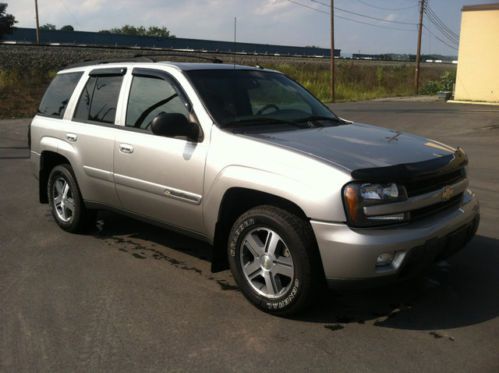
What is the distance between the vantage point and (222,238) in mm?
4324

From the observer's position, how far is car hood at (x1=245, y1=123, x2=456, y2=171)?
12.2 feet

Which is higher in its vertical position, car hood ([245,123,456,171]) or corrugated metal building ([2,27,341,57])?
corrugated metal building ([2,27,341,57])

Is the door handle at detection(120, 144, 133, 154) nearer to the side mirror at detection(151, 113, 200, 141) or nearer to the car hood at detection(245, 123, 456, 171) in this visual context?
the side mirror at detection(151, 113, 200, 141)

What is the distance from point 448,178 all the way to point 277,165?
1.29 meters

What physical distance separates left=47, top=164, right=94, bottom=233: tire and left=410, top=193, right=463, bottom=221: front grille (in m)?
3.53

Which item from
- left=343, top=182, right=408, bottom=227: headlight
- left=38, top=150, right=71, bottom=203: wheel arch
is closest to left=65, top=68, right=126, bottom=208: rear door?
left=38, top=150, right=71, bottom=203: wheel arch

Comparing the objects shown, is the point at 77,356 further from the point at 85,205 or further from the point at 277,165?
the point at 85,205

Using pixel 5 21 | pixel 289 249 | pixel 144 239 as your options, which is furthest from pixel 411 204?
pixel 5 21

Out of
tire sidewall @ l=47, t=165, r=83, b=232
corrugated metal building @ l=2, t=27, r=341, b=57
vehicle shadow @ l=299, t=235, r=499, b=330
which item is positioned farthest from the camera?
corrugated metal building @ l=2, t=27, r=341, b=57

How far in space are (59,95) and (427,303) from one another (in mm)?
4426

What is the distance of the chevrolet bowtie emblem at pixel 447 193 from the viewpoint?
12.9ft

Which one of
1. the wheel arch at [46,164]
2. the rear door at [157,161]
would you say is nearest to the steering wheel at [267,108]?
the rear door at [157,161]

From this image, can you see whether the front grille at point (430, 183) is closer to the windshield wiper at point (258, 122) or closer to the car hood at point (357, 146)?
the car hood at point (357, 146)

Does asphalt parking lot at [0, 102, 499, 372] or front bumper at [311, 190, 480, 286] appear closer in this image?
asphalt parking lot at [0, 102, 499, 372]
